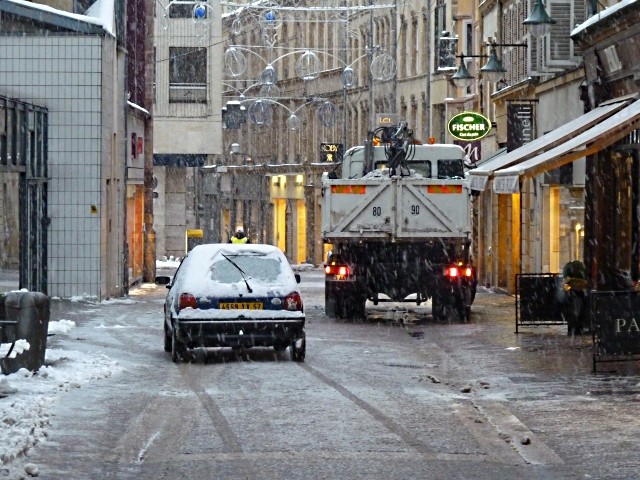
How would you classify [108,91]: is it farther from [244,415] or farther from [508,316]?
[244,415]

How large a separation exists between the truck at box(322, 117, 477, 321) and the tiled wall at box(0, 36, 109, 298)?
7159mm

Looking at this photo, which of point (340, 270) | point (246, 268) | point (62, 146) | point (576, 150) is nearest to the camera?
point (246, 268)

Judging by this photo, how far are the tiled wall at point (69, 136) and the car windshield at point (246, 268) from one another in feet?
45.9

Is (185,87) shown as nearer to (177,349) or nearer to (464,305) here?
(464,305)

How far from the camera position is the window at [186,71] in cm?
7056

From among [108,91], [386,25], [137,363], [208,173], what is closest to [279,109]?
[208,173]

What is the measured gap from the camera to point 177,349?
20.4m

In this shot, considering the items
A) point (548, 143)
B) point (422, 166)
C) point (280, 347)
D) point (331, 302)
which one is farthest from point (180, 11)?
point (280, 347)

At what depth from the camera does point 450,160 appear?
104 ft

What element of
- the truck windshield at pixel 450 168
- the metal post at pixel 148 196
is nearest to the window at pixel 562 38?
the truck windshield at pixel 450 168

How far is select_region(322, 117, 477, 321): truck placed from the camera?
94.5 feet

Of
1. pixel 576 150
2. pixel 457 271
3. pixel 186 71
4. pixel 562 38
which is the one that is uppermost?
pixel 186 71

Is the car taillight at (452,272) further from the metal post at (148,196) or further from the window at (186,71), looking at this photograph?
the window at (186,71)

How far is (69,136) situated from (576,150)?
15.1 meters
